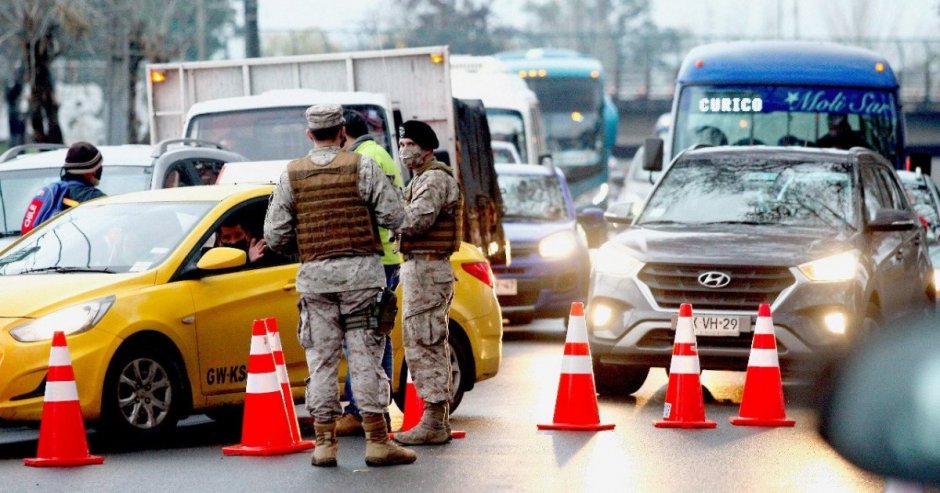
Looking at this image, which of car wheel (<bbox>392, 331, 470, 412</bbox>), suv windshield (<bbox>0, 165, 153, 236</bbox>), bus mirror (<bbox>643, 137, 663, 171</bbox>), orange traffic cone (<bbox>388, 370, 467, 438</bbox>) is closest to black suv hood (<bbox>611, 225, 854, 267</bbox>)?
car wheel (<bbox>392, 331, 470, 412</bbox>)

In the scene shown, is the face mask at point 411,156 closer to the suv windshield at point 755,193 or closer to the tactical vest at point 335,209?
the tactical vest at point 335,209

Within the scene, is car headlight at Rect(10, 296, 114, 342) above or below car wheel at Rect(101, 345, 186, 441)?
above

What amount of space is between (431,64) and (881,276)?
6388 millimetres

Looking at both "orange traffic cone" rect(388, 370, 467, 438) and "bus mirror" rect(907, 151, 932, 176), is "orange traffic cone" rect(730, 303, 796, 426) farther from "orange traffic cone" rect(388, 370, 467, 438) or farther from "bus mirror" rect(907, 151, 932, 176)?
"bus mirror" rect(907, 151, 932, 176)

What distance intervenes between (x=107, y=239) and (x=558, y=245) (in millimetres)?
8562

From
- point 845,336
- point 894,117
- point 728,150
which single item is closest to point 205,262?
point 845,336

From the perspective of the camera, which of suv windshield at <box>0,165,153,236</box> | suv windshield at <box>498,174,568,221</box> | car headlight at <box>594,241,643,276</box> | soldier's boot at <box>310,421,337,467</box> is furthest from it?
suv windshield at <box>498,174,568,221</box>

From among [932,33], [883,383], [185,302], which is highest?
[883,383]

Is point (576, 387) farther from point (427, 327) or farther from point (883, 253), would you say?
point (883, 253)

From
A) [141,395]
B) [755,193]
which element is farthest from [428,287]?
[755,193]

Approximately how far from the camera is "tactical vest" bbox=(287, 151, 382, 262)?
30.2 feet

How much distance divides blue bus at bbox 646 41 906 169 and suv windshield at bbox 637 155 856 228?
660cm

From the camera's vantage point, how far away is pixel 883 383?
5199mm

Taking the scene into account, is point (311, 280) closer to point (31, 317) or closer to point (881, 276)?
point (31, 317)
